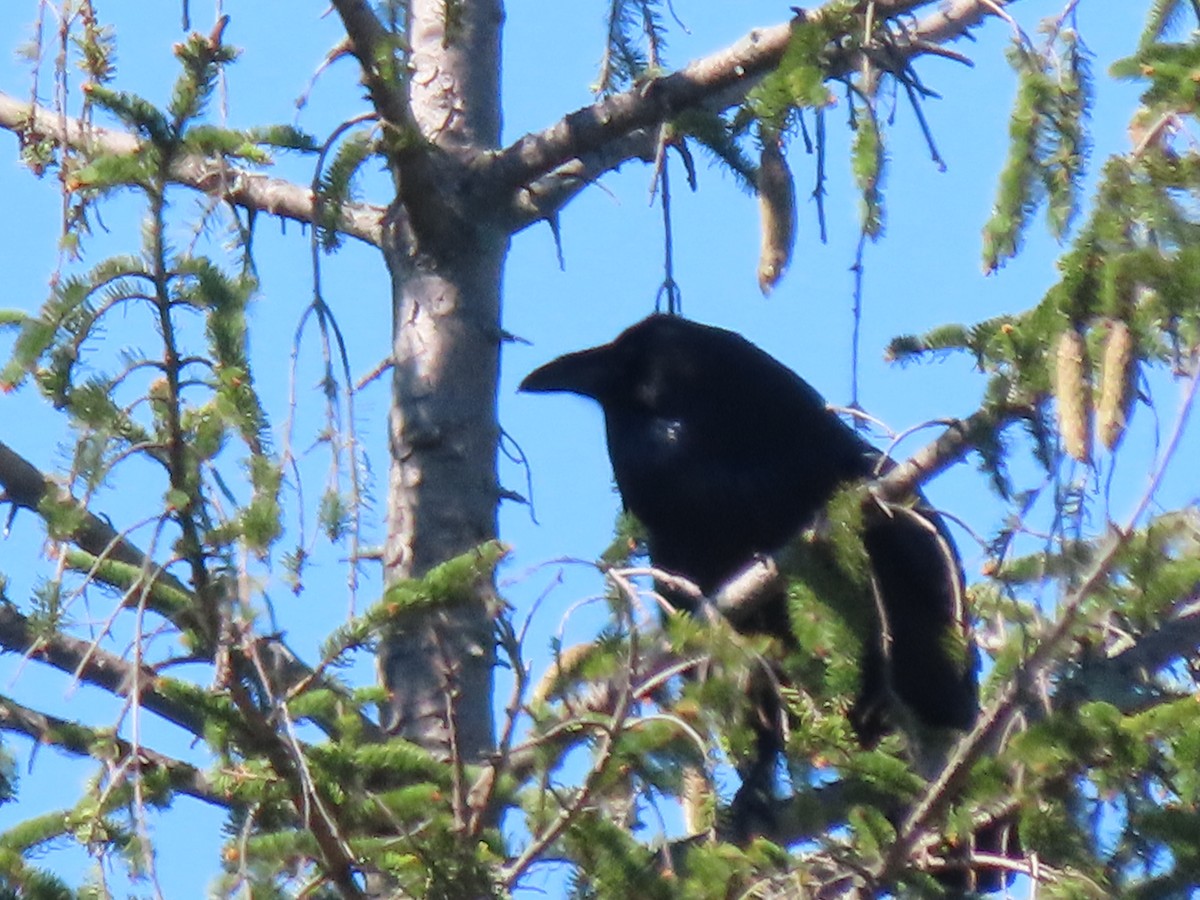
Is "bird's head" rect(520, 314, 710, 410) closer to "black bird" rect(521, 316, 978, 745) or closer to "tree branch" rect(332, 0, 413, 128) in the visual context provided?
"black bird" rect(521, 316, 978, 745)

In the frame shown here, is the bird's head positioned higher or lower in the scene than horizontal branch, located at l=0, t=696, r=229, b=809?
higher

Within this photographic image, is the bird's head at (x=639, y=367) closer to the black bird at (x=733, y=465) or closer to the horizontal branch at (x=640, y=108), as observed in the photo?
the black bird at (x=733, y=465)

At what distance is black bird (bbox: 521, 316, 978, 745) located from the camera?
4395 mm

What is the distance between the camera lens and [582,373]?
17.1 feet

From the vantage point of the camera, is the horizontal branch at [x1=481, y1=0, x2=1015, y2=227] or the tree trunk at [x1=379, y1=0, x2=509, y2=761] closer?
the horizontal branch at [x1=481, y1=0, x2=1015, y2=227]

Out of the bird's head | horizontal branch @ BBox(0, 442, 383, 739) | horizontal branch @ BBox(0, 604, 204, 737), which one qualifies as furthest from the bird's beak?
horizontal branch @ BBox(0, 604, 204, 737)

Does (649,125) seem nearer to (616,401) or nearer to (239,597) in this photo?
(616,401)

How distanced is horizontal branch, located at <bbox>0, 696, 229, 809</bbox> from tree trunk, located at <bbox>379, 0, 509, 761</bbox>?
28.9 inches

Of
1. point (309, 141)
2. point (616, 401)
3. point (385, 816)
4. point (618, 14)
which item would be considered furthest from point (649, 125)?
point (385, 816)

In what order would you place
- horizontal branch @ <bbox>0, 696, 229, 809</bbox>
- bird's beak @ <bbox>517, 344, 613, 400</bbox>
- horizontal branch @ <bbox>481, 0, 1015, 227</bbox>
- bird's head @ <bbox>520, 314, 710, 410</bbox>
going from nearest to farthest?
horizontal branch @ <bbox>0, 696, 229, 809</bbox> → horizontal branch @ <bbox>481, 0, 1015, 227</bbox> → bird's head @ <bbox>520, 314, 710, 410</bbox> → bird's beak @ <bbox>517, 344, 613, 400</bbox>

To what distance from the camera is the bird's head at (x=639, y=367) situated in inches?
197

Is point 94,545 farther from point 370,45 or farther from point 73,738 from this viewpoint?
point 370,45

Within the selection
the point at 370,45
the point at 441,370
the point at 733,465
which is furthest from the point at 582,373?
the point at 370,45

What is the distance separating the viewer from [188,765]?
3.29 meters
